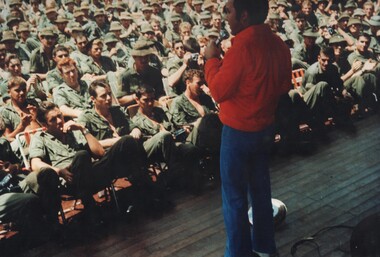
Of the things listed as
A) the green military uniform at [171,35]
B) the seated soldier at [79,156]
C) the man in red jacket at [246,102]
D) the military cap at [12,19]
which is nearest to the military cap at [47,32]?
the military cap at [12,19]

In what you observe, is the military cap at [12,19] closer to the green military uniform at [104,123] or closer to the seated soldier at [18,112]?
the seated soldier at [18,112]

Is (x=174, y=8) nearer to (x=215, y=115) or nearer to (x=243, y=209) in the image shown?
(x=215, y=115)

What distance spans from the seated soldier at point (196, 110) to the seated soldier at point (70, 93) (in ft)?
3.85

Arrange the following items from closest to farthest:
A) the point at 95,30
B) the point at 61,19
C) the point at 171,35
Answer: the point at 61,19, the point at 95,30, the point at 171,35

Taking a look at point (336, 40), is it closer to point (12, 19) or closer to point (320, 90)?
point (320, 90)

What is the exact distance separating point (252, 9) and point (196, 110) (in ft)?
8.91

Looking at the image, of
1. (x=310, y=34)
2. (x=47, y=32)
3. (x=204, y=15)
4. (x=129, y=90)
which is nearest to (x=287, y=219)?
(x=129, y=90)

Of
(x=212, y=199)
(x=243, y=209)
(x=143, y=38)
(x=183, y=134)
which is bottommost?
(x=212, y=199)

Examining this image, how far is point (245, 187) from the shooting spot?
251 cm

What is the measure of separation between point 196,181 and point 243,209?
1893mm

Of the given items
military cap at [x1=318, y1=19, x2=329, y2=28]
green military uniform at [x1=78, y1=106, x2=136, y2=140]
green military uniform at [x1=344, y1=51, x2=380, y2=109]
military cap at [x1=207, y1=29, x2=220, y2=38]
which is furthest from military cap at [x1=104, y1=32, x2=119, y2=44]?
military cap at [x1=318, y1=19, x2=329, y2=28]

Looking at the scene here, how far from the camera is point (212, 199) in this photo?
4066mm

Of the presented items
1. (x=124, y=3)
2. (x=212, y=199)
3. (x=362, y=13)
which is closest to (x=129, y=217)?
(x=212, y=199)

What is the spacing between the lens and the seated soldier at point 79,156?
11.9 ft
